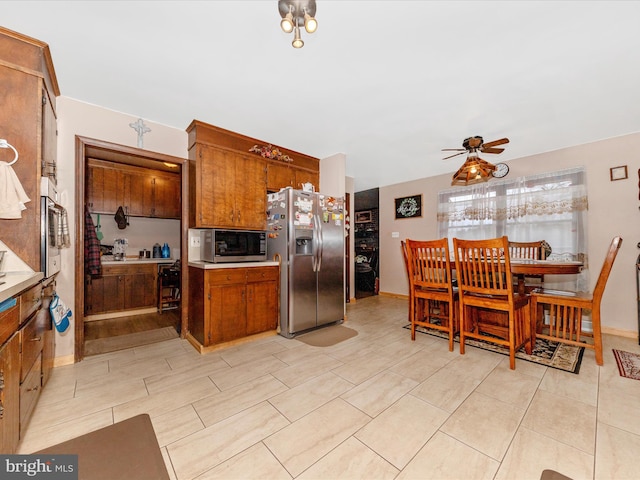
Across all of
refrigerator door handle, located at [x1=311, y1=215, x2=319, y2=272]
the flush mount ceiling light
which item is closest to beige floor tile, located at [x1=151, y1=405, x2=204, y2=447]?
refrigerator door handle, located at [x1=311, y1=215, x2=319, y2=272]

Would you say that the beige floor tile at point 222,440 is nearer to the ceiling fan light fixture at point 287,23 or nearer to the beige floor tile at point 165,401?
the beige floor tile at point 165,401

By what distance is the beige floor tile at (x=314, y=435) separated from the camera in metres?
1.38

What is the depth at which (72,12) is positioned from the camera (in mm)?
1601

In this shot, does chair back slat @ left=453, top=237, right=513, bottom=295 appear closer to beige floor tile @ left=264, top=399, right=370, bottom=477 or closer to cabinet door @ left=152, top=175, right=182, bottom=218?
beige floor tile @ left=264, top=399, right=370, bottom=477

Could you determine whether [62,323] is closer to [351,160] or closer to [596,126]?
[351,160]

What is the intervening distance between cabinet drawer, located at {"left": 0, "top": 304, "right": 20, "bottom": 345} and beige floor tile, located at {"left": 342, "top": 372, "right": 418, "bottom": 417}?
1.89 m

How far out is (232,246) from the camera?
9.98 ft

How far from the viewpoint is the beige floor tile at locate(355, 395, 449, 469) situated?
4.64 ft

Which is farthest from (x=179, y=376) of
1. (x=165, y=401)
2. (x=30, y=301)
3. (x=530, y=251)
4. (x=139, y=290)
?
(x=530, y=251)

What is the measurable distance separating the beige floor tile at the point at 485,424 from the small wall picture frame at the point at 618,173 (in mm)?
3430

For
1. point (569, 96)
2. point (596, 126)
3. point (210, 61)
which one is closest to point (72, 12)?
point (210, 61)

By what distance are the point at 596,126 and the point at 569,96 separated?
3.47 feet

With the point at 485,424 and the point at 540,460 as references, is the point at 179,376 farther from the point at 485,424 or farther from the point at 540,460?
the point at 540,460

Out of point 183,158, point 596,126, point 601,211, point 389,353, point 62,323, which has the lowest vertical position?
point 389,353
